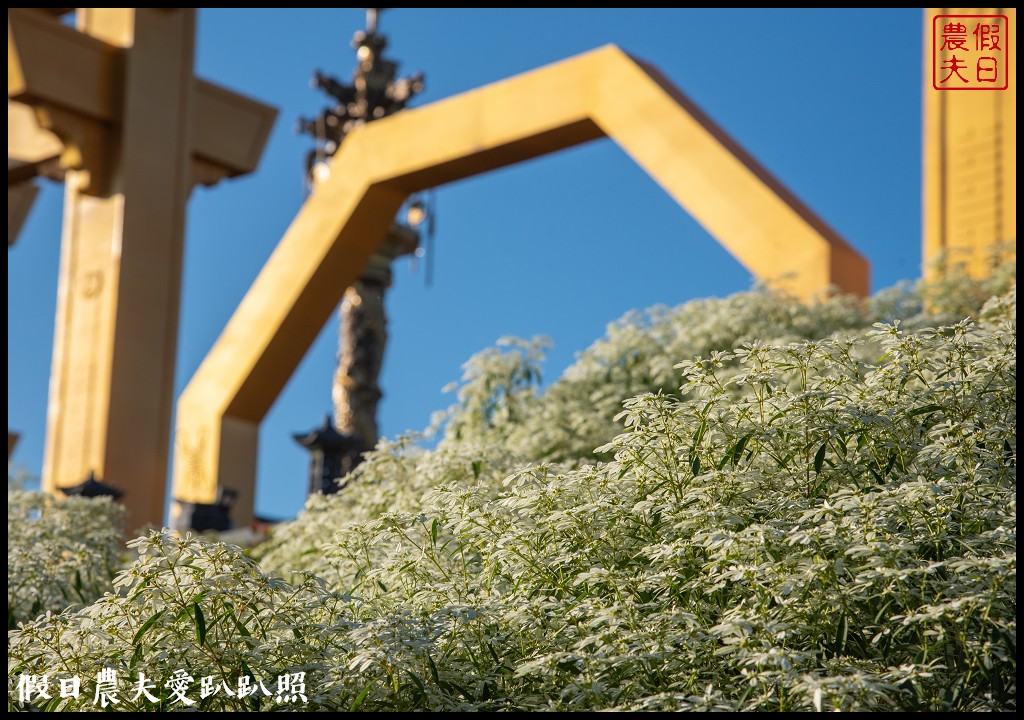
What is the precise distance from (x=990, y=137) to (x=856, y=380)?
528 cm

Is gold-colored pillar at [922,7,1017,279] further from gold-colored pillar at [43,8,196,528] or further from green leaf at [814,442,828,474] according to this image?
gold-colored pillar at [43,8,196,528]

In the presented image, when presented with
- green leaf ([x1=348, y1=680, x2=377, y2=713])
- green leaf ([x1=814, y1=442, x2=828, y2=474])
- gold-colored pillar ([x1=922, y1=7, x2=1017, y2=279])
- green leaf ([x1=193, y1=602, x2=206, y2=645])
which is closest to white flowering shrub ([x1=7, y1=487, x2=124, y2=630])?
green leaf ([x1=193, y1=602, x2=206, y2=645])

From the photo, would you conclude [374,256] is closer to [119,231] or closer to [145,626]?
[119,231]

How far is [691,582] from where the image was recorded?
3.88 m

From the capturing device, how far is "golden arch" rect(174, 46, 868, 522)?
9227 millimetres

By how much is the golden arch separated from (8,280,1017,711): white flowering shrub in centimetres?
461

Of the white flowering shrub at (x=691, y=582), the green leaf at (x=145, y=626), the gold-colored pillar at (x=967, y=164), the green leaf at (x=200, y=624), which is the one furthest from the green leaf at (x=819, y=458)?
the gold-colored pillar at (x=967, y=164)

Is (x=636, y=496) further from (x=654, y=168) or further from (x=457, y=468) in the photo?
(x=654, y=168)

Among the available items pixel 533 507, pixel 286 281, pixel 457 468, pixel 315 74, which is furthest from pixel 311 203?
pixel 533 507

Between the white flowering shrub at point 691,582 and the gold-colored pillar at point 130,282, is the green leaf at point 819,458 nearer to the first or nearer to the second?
the white flowering shrub at point 691,582

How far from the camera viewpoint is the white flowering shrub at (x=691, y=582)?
354 cm

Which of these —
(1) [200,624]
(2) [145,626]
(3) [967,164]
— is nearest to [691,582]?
(1) [200,624]

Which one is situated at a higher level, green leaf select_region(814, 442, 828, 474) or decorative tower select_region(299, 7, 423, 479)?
decorative tower select_region(299, 7, 423, 479)

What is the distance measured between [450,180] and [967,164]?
4222mm
